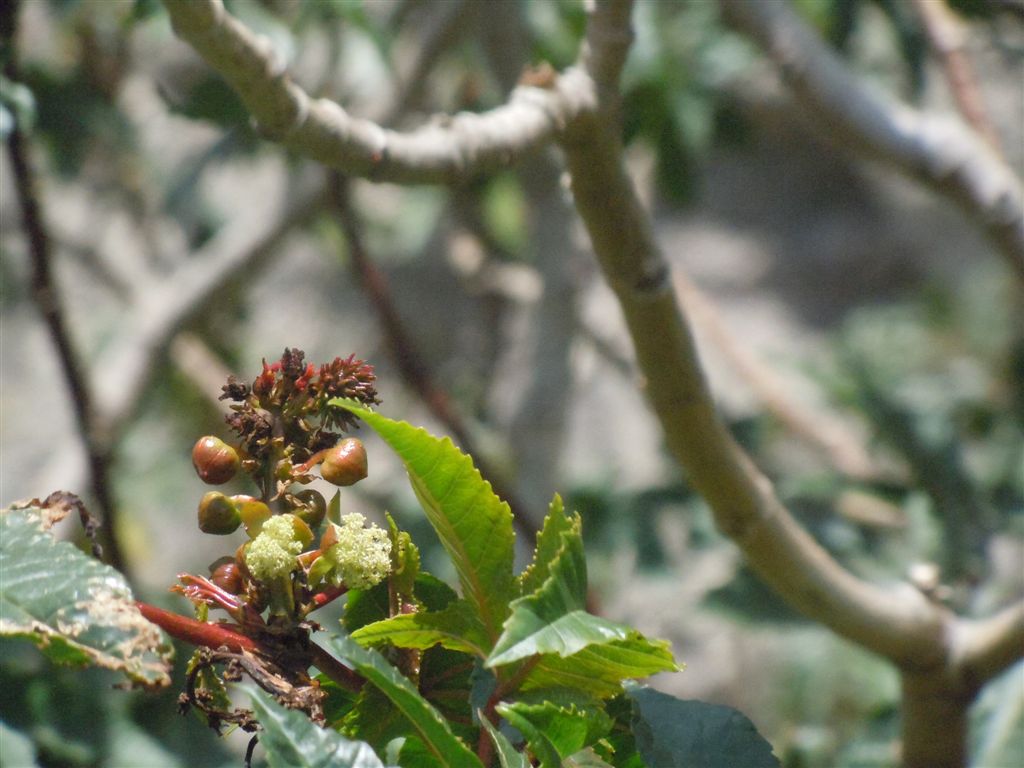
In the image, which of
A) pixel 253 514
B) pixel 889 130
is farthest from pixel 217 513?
pixel 889 130

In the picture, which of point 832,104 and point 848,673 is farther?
point 848,673

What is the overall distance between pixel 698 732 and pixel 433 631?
116 mm

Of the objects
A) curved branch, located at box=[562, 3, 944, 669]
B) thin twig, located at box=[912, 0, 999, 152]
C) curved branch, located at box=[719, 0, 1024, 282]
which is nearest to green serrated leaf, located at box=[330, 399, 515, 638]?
curved branch, located at box=[562, 3, 944, 669]

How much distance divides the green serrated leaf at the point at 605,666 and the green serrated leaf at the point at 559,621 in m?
0.01

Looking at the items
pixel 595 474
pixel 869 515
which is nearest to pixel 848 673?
pixel 869 515

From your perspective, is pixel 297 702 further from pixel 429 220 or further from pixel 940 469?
pixel 429 220

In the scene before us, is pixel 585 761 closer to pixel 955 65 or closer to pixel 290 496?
pixel 290 496

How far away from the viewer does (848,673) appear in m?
1.92

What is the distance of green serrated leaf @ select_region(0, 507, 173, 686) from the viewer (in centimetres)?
35

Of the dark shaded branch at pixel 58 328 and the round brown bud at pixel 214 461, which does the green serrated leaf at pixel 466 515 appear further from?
the dark shaded branch at pixel 58 328

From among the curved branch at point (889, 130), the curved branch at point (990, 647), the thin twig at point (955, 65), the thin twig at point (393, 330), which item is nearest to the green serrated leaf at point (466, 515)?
the curved branch at point (990, 647)

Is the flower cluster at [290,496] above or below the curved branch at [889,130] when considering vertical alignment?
below

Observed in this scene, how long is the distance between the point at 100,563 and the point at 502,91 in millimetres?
1212

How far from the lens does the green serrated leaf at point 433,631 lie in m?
0.39
